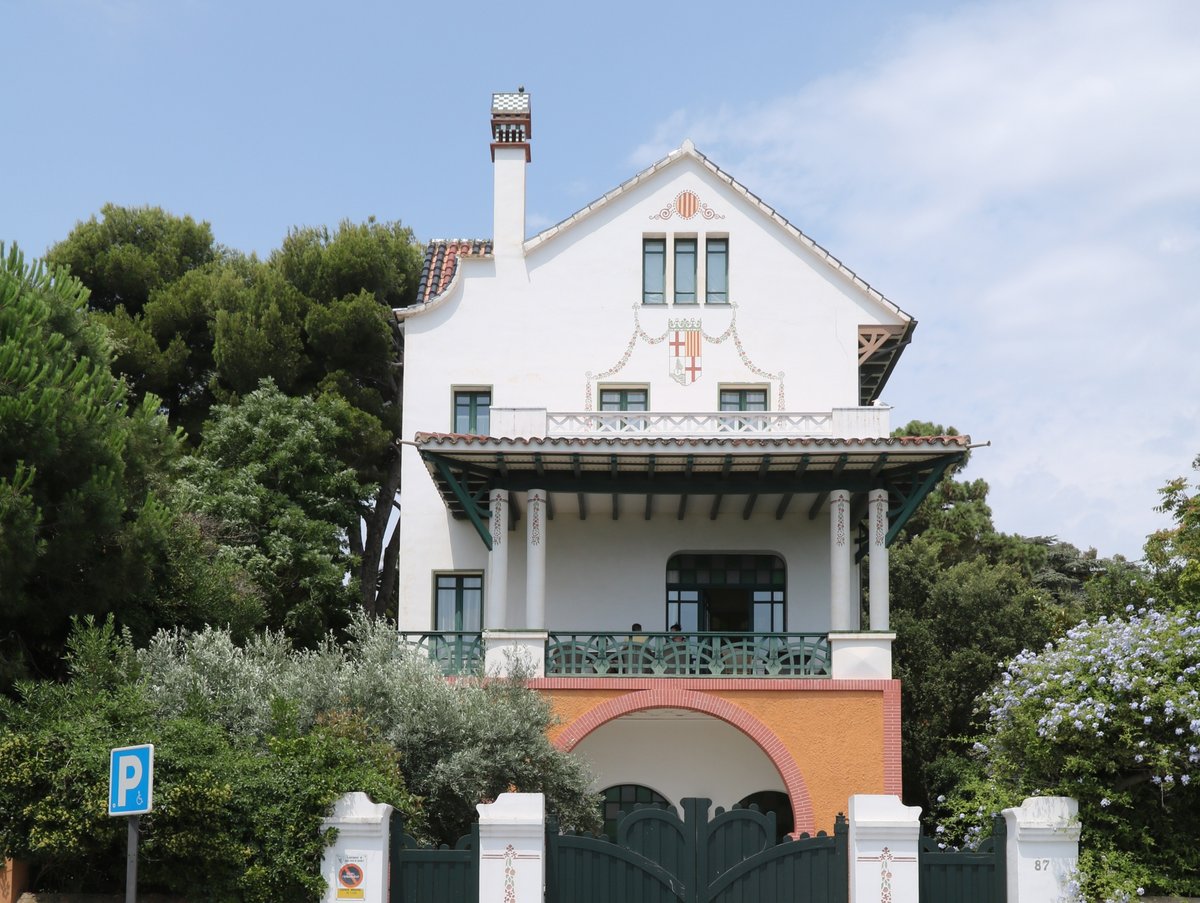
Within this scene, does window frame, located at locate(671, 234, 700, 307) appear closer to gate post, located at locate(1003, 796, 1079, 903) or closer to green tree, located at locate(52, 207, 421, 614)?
green tree, located at locate(52, 207, 421, 614)

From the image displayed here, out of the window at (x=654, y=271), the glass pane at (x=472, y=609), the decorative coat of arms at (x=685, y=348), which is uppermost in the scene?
the window at (x=654, y=271)

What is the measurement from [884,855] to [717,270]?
1341 centimetres

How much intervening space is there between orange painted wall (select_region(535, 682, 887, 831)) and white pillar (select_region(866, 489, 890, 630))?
3.99ft

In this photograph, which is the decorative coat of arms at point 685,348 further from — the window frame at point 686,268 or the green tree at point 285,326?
the green tree at point 285,326

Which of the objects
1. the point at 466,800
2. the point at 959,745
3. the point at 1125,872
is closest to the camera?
the point at 1125,872

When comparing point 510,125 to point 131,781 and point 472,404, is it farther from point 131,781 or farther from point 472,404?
point 131,781

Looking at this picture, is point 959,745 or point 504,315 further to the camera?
point 959,745

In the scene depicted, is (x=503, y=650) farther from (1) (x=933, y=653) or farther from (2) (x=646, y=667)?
(1) (x=933, y=653)

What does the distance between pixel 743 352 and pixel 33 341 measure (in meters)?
11.5

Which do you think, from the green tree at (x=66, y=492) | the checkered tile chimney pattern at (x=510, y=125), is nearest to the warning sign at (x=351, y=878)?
the green tree at (x=66, y=492)

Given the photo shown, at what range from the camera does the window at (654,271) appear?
25.3m

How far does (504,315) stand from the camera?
25.6 m

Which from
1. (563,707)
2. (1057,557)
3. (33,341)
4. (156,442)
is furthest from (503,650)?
(1057,557)

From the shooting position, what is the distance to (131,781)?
1155 centimetres
